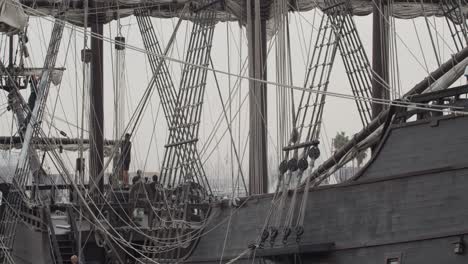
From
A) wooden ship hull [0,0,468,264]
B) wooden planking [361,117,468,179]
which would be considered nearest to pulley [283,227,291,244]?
wooden ship hull [0,0,468,264]

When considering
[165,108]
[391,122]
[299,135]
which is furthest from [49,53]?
[391,122]

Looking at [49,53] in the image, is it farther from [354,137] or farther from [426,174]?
[426,174]

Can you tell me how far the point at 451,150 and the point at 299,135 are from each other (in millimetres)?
3462

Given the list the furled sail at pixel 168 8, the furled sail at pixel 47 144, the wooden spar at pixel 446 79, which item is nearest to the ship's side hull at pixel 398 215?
the wooden spar at pixel 446 79

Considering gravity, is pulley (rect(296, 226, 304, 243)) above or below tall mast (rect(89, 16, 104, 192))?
below

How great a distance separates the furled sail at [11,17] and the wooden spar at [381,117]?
677 cm

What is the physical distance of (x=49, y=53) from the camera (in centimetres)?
2545

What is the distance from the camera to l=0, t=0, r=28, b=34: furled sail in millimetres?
20359

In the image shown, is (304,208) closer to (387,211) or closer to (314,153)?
(314,153)

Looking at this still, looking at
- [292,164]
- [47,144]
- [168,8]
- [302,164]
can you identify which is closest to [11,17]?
[47,144]

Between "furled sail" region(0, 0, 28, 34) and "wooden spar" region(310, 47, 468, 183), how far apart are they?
6768 millimetres

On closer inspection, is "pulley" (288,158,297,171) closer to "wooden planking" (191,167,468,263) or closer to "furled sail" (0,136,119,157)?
"wooden planking" (191,167,468,263)

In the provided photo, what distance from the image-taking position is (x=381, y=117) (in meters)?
17.3

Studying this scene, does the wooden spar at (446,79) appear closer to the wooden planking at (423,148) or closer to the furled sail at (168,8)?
the wooden planking at (423,148)
